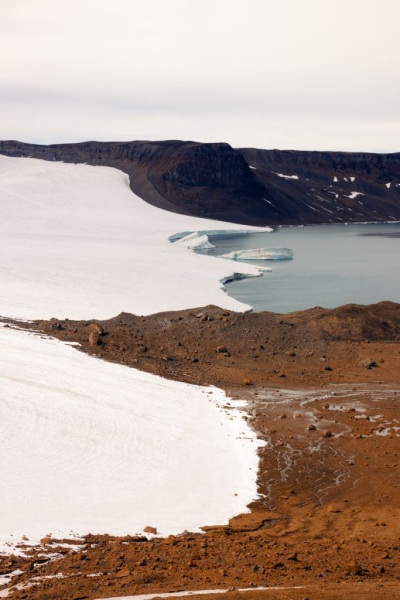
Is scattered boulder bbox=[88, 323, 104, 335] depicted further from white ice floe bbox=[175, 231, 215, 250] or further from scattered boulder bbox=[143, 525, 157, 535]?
white ice floe bbox=[175, 231, 215, 250]

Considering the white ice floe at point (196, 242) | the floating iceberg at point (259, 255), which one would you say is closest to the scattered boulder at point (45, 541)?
the floating iceberg at point (259, 255)

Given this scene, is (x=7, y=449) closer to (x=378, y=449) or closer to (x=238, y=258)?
(x=378, y=449)

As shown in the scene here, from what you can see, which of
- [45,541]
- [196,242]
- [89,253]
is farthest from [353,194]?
[45,541]

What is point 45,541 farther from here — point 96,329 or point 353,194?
point 353,194

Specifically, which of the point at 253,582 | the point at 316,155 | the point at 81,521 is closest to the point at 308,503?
the point at 81,521

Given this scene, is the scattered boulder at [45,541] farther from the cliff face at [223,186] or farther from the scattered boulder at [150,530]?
the cliff face at [223,186]

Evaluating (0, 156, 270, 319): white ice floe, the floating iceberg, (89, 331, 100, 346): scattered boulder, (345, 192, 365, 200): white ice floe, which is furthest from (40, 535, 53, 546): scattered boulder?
(345, 192, 365, 200): white ice floe
